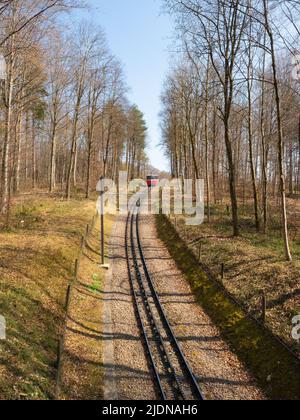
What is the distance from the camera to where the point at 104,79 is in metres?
37.5

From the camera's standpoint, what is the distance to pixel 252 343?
12031mm

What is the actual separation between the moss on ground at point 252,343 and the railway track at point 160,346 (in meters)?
1.90

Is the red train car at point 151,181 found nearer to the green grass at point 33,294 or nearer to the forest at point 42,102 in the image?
the forest at point 42,102

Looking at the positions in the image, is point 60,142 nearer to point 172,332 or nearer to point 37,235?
point 37,235

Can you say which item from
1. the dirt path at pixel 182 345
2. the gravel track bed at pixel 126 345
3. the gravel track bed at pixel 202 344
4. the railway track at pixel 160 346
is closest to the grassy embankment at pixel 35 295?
the gravel track bed at pixel 126 345

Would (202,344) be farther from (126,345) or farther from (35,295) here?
(35,295)

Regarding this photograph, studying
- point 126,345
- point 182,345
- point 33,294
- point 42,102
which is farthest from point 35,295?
point 42,102

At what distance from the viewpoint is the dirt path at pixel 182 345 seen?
10344 mm

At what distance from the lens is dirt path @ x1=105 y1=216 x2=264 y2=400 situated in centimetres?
1034

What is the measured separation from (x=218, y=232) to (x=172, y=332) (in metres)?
11.8

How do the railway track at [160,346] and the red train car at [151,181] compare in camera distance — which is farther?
the red train car at [151,181]

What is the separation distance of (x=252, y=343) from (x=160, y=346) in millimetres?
3074

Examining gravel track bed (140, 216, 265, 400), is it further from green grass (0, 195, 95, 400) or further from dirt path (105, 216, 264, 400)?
green grass (0, 195, 95, 400)
